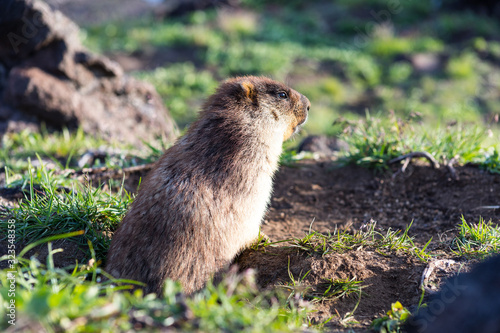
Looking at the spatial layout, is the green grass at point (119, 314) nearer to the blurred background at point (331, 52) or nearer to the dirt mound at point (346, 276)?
the dirt mound at point (346, 276)

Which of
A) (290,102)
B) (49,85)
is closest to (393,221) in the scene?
(290,102)

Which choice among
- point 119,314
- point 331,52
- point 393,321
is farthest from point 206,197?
point 331,52

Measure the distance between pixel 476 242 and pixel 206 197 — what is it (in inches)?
92.7

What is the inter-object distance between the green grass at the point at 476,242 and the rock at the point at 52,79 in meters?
4.36

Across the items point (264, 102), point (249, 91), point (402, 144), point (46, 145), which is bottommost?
point (402, 144)

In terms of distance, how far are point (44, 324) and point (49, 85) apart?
5.75 metres

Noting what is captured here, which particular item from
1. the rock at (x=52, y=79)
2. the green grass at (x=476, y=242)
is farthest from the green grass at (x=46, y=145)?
the green grass at (x=476, y=242)

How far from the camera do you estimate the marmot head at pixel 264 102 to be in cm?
400

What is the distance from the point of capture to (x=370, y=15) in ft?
56.2

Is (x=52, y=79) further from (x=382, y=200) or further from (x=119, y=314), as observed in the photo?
(x=119, y=314)

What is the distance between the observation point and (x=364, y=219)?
181 inches


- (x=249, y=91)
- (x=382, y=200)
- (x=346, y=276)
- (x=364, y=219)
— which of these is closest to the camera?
(x=346, y=276)

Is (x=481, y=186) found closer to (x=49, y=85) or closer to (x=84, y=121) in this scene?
(x=84, y=121)

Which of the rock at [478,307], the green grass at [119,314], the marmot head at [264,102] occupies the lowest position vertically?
the rock at [478,307]
